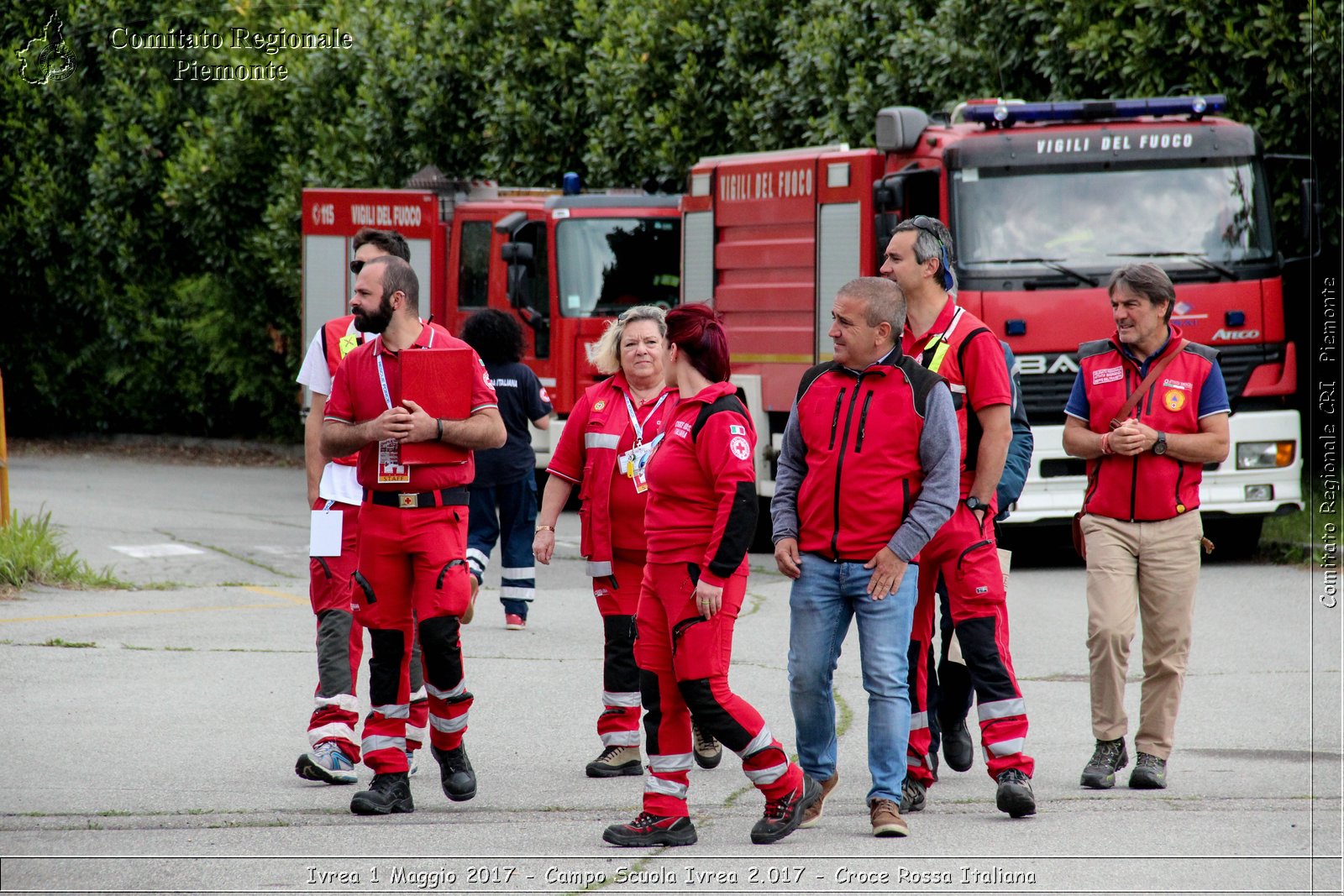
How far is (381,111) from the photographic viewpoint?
77.4ft

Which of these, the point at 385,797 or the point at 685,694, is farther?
the point at 385,797

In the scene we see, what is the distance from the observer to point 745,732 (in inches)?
221

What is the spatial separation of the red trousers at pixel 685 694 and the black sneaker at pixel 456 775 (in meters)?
0.86

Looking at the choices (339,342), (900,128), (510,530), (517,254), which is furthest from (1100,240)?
(339,342)

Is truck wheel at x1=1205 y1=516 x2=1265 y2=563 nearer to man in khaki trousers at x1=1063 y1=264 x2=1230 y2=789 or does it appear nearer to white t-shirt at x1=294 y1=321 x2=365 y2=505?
man in khaki trousers at x1=1063 y1=264 x2=1230 y2=789

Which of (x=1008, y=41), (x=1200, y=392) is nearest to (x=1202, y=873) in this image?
(x=1200, y=392)

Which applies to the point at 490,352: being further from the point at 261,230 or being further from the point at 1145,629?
the point at 261,230

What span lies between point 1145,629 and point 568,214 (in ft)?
38.5

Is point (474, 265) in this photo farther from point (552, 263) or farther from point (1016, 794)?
point (1016, 794)

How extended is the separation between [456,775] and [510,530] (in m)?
4.15

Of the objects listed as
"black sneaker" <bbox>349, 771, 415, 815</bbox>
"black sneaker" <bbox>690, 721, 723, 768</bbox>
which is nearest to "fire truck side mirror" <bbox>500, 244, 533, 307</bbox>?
"black sneaker" <bbox>690, 721, 723, 768</bbox>

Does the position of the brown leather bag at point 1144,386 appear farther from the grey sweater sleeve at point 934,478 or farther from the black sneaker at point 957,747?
the grey sweater sleeve at point 934,478

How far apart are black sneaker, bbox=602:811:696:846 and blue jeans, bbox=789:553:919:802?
1.81 feet

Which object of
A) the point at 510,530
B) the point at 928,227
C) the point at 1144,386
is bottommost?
the point at 510,530
